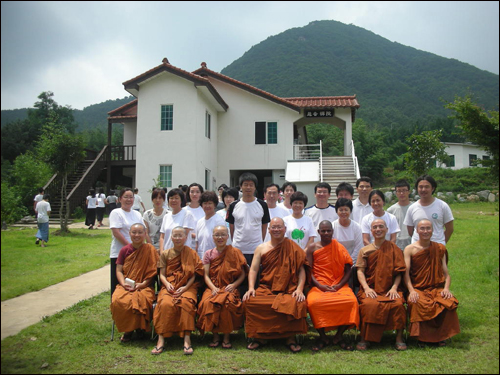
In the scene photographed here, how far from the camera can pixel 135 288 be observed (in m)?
5.43

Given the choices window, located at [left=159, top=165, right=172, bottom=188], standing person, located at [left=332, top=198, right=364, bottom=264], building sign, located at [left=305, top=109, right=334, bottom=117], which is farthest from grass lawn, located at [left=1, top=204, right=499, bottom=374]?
building sign, located at [left=305, top=109, right=334, bottom=117]

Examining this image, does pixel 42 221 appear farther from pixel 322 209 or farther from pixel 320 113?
pixel 320 113

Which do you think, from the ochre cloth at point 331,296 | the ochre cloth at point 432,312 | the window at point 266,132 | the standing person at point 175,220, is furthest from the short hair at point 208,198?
the window at point 266,132

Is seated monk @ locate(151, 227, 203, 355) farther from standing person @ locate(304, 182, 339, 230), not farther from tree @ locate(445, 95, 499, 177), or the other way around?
tree @ locate(445, 95, 499, 177)

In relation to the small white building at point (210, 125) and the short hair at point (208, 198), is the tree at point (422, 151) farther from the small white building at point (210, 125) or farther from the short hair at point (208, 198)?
the short hair at point (208, 198)

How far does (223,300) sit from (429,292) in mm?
2691

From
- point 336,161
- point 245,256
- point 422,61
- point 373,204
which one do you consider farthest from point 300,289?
point 422,61

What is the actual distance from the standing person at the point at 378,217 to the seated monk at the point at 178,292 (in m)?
2.47

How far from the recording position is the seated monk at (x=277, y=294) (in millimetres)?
5000

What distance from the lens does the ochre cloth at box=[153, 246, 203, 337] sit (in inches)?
198

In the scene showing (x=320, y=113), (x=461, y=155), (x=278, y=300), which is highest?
(x=320, y=113)

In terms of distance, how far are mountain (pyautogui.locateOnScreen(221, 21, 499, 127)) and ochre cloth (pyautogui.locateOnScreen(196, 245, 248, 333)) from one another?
62.6 metres

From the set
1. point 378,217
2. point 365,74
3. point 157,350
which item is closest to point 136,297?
point 157,350

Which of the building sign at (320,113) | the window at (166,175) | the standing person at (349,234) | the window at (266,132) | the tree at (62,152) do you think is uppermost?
the building sign at (320,113)
